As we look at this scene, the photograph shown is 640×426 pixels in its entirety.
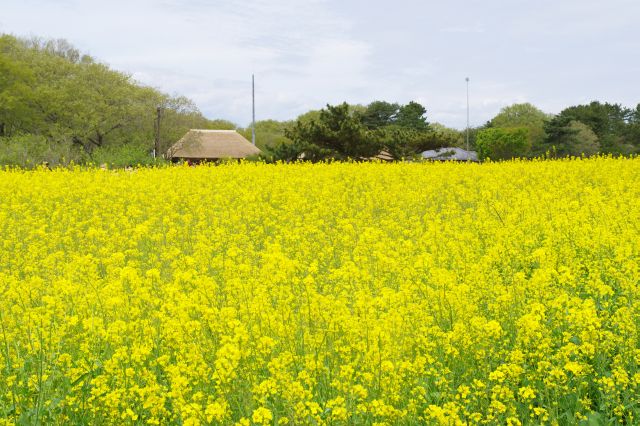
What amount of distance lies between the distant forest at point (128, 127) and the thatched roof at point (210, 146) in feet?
3.37

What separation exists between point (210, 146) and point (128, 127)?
7.89 meters

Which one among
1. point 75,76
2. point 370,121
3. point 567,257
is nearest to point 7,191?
point 567,257

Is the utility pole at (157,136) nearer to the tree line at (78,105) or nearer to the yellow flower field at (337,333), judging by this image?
the tree line at (78,105)

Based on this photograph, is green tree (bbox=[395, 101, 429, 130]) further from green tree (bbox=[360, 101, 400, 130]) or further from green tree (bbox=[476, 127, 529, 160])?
green tree (bbox=[476, 127, 529, 160])

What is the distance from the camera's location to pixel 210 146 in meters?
53.4

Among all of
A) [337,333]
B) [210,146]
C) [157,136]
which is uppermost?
[157,136]

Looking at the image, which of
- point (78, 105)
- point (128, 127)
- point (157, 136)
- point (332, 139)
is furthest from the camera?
point (128, 127)

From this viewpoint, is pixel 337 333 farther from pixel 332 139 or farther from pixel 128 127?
pixel 128 127

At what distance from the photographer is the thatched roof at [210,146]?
4925 centimetres

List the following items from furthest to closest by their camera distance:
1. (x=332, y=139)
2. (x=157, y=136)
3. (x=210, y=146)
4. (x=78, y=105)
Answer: (x=210, y=146) < (x=78, y=105) < (x=157, y=136) < (x=332, y=139)

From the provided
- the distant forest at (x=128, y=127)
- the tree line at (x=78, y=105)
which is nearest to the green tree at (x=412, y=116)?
the distant forest at (x=128, y=127)

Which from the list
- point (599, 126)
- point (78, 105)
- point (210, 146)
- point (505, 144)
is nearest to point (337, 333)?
point (78, 105)

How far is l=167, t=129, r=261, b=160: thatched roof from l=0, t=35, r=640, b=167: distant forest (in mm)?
1028

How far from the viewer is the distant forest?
3183cm
